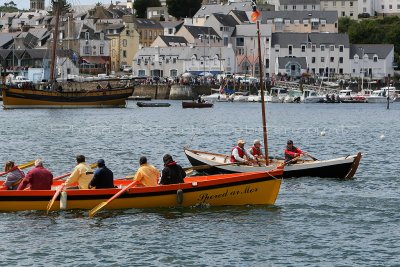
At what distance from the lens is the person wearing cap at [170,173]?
3186cm

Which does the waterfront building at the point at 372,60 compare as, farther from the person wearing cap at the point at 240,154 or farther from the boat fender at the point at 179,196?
the boat fender at the point at 179,196

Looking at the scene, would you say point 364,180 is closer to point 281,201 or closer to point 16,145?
point 281,201

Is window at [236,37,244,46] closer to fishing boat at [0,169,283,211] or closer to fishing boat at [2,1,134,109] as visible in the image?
fishing boat at [2,1,134,109]

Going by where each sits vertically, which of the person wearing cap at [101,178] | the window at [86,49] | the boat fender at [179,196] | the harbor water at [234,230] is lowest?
the harbor water at [234,230]

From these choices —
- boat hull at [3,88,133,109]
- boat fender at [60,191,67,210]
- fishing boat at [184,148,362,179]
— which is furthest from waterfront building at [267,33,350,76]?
boat fender at [60,191,67,210]

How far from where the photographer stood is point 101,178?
31719 mm

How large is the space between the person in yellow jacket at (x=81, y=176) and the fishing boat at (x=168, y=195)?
0.41 metres

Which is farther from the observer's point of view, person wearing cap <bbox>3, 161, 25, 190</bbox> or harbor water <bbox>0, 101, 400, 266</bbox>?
person wearing cap <bbox>3, 161, 25, 190</bbox>

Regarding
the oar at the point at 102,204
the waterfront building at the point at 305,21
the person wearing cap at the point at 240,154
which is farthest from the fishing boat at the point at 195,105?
the oar at the point at 102,204

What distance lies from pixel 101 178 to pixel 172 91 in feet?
411

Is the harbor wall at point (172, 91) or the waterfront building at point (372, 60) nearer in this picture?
the harbor wall at point (172, 91)

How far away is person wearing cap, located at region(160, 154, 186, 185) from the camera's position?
31.9 metres

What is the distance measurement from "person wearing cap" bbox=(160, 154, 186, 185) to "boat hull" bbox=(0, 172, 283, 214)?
0.36 m

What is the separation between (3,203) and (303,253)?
32.8 feet
